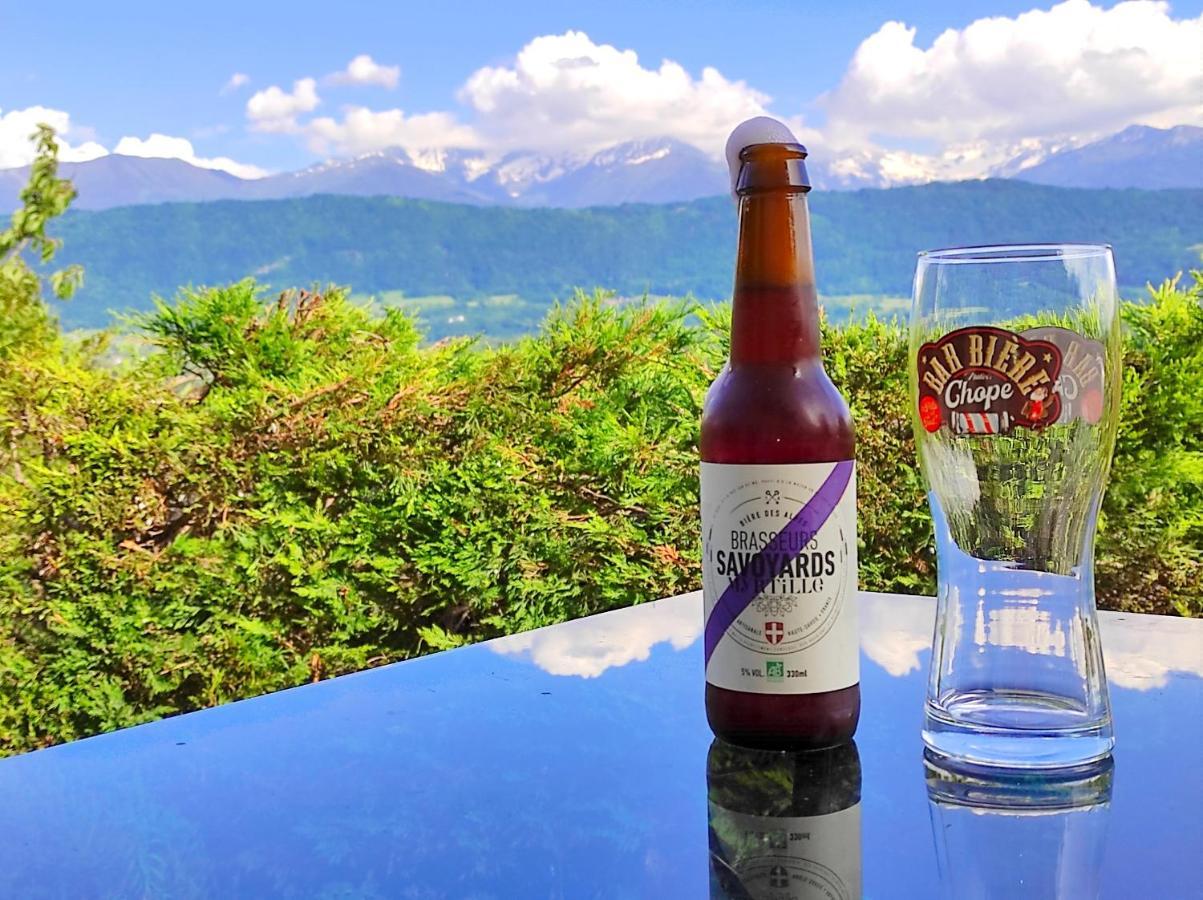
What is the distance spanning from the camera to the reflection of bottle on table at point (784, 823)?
54 cm

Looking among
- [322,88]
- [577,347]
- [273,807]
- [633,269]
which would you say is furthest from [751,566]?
[322,88]

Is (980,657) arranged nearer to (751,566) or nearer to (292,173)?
(751,566)

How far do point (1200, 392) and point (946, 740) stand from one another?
74.6 inches

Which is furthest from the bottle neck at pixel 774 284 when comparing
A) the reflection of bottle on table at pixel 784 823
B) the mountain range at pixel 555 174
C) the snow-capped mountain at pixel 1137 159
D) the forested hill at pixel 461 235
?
the snow-capped mountain at pixel 1137 159

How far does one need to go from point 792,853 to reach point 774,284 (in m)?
0.34

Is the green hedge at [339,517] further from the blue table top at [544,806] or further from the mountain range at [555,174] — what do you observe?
the mountain range at [555,174]

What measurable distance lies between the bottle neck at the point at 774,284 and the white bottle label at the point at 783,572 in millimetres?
79

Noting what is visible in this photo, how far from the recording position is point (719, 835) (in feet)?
1.98

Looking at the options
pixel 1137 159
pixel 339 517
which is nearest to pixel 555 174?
pixel 1137 159

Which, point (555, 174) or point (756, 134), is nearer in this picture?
point (756, 134)

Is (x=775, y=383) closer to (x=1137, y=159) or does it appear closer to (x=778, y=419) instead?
(x=778, y=419)

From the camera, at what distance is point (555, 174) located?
78.4 m

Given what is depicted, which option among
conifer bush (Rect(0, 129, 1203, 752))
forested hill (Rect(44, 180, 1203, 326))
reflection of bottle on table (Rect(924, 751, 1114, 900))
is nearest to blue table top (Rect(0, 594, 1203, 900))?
reflection of bottle on table (Rect(924, 751, 1114, 900))

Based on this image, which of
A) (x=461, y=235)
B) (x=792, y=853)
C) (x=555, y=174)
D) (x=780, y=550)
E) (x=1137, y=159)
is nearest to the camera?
(x=792, y=853)
